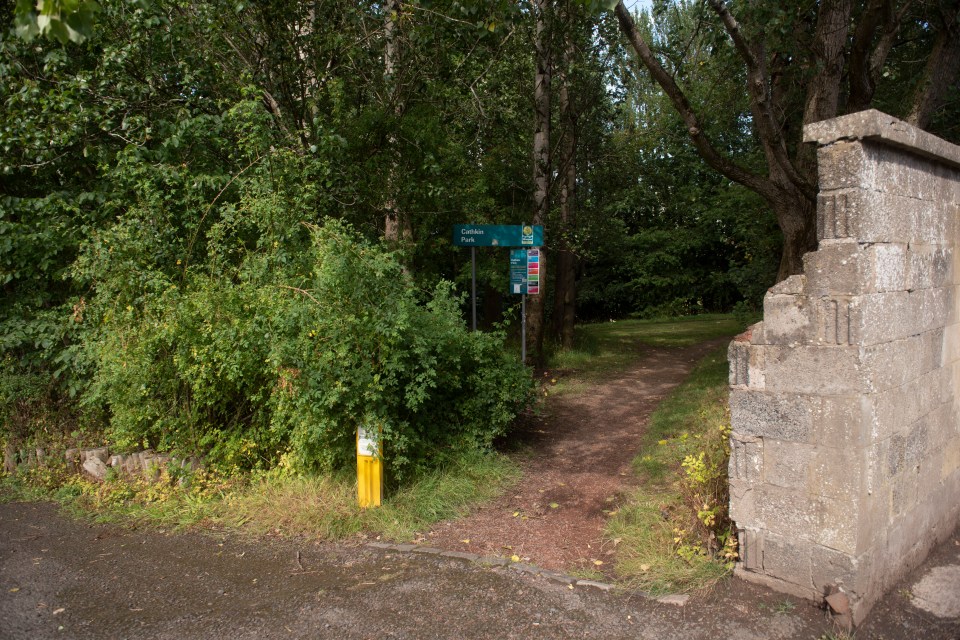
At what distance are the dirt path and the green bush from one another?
706mm

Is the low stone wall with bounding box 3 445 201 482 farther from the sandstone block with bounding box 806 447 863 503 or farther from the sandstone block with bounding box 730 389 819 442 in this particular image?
the sandstone block with bounding box 806 447 863 503

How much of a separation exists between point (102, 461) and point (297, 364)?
8.47 ft

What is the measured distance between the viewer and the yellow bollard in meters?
5.62

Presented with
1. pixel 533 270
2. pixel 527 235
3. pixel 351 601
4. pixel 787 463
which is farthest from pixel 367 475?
pixel 533 270

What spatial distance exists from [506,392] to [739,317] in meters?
8.55

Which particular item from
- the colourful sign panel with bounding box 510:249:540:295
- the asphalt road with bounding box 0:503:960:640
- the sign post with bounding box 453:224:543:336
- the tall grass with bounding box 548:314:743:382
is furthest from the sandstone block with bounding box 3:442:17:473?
the tall grass with bounding box 548:314:743:382

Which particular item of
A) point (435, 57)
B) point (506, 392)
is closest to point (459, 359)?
point (506, 392)

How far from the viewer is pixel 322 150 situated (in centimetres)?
821

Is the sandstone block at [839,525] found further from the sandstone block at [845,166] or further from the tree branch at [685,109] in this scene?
the tree branch at [685,109]

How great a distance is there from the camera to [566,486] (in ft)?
21.3

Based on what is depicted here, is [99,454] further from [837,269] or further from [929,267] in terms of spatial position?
[929,267]

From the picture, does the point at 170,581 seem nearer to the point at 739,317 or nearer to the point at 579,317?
the point at 739,317

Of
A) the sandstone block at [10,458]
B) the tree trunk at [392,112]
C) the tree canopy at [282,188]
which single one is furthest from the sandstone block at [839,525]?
the sandstone block at [10,458]

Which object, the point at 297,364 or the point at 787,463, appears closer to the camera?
the point at 787,463
